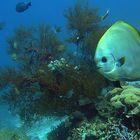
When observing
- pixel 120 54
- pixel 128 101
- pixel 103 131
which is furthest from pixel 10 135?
pixel 120 54

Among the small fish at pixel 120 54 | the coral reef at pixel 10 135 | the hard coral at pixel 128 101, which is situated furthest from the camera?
the coral reef at pixel 10 135

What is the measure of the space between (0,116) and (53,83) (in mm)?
7043

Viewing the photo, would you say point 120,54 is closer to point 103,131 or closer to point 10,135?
point 103,131

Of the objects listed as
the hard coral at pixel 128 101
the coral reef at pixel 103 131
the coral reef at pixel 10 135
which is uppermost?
the hard coral at pixel 128 101

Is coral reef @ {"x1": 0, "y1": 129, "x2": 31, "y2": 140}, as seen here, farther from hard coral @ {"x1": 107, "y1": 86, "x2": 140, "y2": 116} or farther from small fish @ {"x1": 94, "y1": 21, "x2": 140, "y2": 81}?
small fish @ {"x1": 94, "y1": 21, "x2": 140, "y2": 81}

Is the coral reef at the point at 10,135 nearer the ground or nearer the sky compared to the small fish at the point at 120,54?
nearer the ground

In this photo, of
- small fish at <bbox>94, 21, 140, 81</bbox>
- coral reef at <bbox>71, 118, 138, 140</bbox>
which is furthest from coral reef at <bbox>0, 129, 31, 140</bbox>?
small fish at <bbox>94, 21, 140, 81</bbox>

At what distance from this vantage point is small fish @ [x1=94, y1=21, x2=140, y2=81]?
114 inches

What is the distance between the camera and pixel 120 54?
292 cm

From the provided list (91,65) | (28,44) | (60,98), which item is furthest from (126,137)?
(28,44)

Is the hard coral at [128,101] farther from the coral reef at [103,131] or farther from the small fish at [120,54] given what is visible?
the small fish at [120,54]

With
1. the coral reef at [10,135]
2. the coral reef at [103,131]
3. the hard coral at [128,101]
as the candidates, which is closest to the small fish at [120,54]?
the hard coral at [128,101]

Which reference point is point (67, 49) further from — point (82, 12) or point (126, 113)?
point (126, 113)

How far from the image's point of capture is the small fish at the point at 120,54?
2906mm
